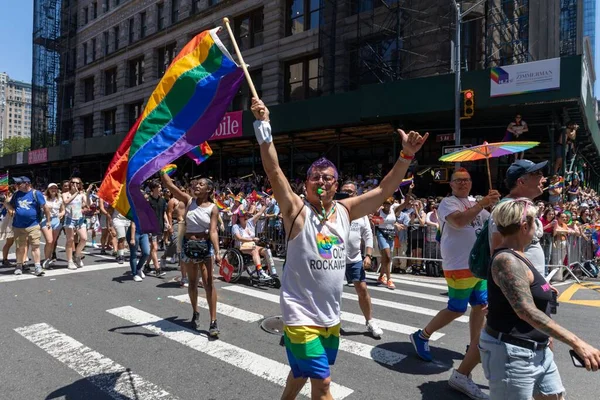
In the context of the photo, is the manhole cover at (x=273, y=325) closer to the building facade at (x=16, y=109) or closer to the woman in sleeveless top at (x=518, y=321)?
the woman in sleeveless top at (x=518, y=321)

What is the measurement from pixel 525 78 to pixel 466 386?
13133mm

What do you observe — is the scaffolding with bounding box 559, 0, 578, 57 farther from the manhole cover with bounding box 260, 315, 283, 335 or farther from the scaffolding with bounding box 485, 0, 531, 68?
the manhole cover with bounding box 260, 315, 283, 335

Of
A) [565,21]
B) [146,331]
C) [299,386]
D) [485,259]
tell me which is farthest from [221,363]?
[565,21]

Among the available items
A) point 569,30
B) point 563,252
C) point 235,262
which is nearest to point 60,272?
point 235,262

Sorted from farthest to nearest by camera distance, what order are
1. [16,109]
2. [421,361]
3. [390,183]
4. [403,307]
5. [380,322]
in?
[16,109] → [403,307] → [380,322] → [421,361] → [390,183]

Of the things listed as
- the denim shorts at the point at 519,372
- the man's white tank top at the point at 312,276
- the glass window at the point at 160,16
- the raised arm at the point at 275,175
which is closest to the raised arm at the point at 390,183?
the man's white tank top at the point at 312,276

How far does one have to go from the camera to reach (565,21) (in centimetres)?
4031

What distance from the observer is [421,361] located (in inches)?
182

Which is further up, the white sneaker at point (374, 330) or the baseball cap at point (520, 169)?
the baseball cap at point (520, 169)

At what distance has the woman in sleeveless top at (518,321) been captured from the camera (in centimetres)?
238

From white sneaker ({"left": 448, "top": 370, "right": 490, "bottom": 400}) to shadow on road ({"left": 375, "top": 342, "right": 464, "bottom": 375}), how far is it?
50 centimetres

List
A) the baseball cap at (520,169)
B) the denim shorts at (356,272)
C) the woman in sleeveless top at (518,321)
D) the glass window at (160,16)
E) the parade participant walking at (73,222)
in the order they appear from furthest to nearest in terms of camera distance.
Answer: the glass window at (160,16) → the parade participant walking at (73,222) → the denim shorts at (356,272) → the baseball cap at (520,169) → the woman in sleeveless top at (518,321)

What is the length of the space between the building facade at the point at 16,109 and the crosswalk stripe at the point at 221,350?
149 meters

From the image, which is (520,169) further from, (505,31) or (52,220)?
(505,31)
